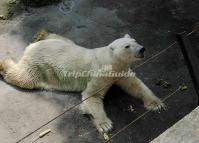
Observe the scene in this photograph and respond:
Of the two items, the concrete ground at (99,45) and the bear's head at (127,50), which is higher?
the bear's head at (127,50)

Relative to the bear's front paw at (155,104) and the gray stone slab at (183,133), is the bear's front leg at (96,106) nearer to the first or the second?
the bear's front paw at (155,104)

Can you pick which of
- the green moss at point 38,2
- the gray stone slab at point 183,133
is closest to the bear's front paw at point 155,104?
the gray stone slab at point 183,133

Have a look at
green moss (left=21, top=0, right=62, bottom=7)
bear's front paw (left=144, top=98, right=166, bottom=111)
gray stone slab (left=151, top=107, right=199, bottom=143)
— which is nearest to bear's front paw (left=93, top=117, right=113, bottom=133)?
bear's front paw (left=144, top=98, right=166, bottom=111)

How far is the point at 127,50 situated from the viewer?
4.81m

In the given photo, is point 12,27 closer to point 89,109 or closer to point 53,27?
point 53,27

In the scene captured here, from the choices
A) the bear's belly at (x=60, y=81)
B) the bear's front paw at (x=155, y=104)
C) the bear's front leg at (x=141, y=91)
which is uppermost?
the bear's belly at (x=60, y=81)

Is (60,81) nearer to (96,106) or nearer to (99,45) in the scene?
(96,106)

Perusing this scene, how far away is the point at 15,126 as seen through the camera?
16.6ft

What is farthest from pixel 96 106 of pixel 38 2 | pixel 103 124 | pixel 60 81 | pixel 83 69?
pixel 38 2

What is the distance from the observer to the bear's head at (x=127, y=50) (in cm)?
477

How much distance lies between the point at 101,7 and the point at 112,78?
2.21 metres

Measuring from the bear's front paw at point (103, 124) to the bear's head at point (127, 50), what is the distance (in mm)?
722

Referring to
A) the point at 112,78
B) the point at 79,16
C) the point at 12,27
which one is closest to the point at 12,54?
the point at 12,27

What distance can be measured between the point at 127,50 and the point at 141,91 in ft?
2.07
